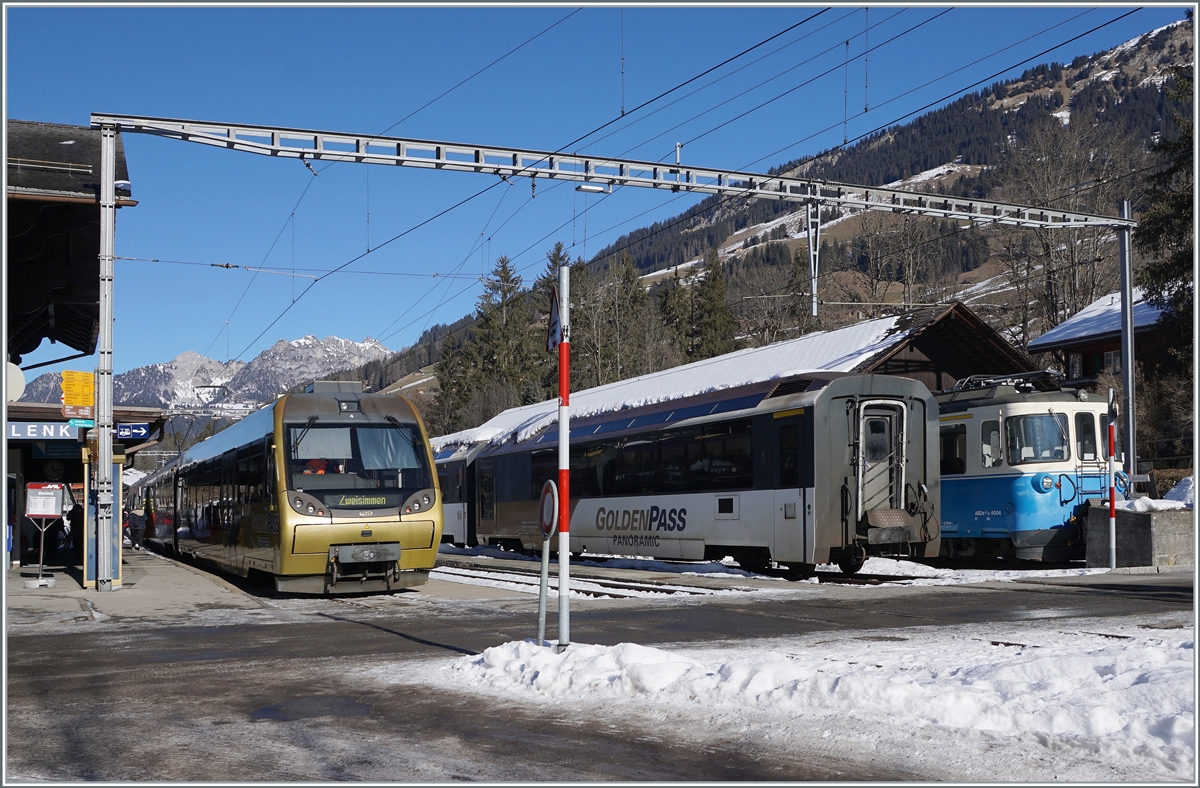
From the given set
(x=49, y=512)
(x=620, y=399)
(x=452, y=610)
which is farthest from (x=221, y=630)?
(x=620, y=399)

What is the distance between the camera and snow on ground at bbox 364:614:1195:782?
18.3 feet

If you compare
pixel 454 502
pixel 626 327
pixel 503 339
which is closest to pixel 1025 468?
pixel 454 502

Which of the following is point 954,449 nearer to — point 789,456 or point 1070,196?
point 789,456

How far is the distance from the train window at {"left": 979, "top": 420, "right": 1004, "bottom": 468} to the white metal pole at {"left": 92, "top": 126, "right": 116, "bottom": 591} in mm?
15474

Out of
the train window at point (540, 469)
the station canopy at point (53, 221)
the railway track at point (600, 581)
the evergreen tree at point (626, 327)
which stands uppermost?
the evergreen tree at point (626, 327)

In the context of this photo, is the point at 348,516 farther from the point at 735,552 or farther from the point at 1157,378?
the point at 1157,378

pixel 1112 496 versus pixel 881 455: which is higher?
pixel 881 455

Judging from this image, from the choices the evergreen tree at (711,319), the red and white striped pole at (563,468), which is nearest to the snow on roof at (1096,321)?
the red and white striped pole at (563,468)

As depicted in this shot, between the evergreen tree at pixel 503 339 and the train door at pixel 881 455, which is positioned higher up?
the evergreen tree at pixel 503 339

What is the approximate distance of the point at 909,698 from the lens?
261 inches

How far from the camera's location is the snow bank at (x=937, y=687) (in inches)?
227

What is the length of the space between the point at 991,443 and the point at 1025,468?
0.83m

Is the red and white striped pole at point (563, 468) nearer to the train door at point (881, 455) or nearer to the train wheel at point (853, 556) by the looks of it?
the train door at point (881, 455)

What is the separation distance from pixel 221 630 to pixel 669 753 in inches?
330
